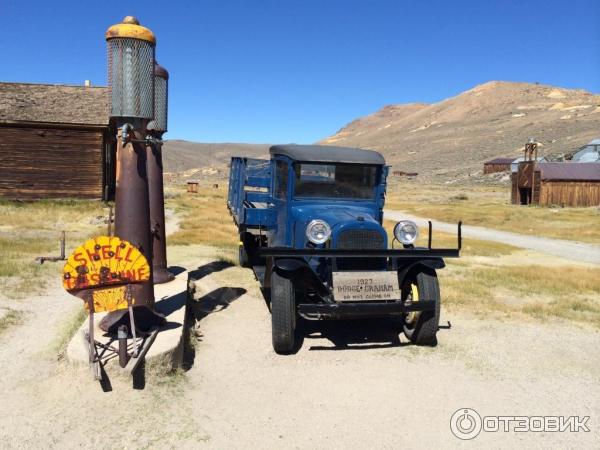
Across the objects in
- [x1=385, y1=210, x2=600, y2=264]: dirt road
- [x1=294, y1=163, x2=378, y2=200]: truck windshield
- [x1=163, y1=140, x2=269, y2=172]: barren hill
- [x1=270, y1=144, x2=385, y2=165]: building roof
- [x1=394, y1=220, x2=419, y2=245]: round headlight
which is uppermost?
[x1=163, y1=140, x2=269, y2=172]: barren hill

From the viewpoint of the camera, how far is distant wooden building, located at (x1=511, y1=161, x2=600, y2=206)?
115 feet

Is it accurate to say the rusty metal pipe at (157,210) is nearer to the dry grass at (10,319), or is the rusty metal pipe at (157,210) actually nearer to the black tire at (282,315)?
the dry grass at (10,319)

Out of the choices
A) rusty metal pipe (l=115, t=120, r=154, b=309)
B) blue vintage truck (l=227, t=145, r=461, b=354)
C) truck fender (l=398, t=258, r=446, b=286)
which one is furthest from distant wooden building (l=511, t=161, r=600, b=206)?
rusty metal pipe (l=115, t=120, r=154, b=309)

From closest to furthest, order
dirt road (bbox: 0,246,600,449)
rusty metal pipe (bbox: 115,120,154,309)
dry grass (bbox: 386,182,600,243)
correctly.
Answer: dirt road (bbox: 0,246,600,449)
rusty metal pipe (bbox: 115,120,154,309)
dry grass (bbox: 386,182,600,243)

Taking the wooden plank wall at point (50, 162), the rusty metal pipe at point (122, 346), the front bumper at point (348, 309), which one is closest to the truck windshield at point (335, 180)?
the front bumper at point (348, 309)

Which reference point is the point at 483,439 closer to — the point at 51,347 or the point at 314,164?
the point at 314,164

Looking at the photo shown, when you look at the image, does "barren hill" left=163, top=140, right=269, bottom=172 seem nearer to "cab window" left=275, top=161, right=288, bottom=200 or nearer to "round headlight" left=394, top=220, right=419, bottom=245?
"cab window" left=275, top=161, right=288, bottom=200

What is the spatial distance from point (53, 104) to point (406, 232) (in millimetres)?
21784

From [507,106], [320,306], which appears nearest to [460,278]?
[320,306]

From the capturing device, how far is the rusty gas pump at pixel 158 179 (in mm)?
7523

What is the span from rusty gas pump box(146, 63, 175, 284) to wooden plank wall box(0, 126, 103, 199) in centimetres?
1639

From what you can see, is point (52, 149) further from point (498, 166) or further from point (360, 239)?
point (498, 166)

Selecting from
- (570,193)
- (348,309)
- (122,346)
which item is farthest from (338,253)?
(570,193)

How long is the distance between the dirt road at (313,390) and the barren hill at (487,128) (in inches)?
2663
